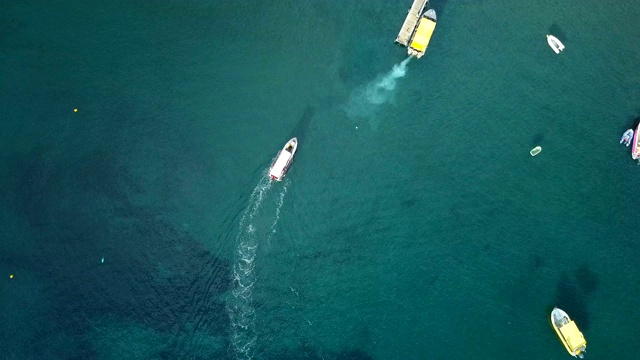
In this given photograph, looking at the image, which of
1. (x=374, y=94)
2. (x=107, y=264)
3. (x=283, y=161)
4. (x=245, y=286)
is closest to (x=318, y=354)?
(x=245, y=286)

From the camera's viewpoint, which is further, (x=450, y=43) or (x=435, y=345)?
(x=450, y=43)

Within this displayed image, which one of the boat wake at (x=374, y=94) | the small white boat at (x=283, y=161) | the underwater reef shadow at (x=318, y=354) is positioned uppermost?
the boat wake at (x=374, y=94)

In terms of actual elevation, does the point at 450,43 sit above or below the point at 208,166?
above

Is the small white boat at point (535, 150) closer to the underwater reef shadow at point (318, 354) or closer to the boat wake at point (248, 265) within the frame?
the boat wake at point (248, 265)

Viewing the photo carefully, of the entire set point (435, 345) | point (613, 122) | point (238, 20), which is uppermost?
point (613, 122)

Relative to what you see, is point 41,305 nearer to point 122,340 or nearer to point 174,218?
point 122,340

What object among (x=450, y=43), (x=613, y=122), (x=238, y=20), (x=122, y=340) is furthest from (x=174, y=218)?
(x=613, y=122)

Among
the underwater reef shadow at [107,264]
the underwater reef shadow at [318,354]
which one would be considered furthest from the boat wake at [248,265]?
the underwater reef shadow at [318,354]
